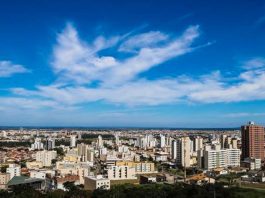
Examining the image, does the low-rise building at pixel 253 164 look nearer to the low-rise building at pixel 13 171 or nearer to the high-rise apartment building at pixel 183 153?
the high-rise apartment building at pixel 183 153

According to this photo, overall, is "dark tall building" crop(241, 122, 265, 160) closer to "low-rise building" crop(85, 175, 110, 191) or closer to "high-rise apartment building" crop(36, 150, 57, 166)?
"high-rise apartment building" crop(36, 150, 57, 166)

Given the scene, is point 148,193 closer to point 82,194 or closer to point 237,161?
point 82,194

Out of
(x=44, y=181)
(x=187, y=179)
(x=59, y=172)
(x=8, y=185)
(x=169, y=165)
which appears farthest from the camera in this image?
(x=169, y=165)

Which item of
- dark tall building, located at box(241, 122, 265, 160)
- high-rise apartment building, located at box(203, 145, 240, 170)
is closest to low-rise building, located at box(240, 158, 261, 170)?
high-rise apartment building, located at box(203, 145, 240, 170)

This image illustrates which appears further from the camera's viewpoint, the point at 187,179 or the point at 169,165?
the point at 169,165

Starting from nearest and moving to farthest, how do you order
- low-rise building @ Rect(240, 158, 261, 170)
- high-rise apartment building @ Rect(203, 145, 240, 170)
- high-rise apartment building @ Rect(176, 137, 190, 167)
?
low-rise building @ Rect(240, 158, 261, 170) < high-rise apartment building @ Rect(203, 145, 240, 170) < high-rise apartment building @ Rect(176, 137, 190, 167)

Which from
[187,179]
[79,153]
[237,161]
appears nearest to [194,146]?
[237,161]

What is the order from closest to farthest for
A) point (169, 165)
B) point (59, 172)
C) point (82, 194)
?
point (82, 194) < point (59, 172) < point (169, 165)
